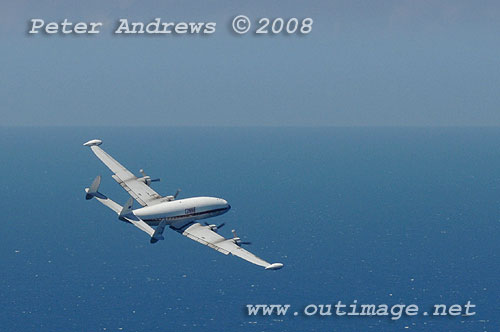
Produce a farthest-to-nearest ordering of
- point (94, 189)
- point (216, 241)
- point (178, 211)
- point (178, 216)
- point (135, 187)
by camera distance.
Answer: point (135, 187) < point (94, 189) < point (178, 216) < point (178, 211) < point (216, 241)

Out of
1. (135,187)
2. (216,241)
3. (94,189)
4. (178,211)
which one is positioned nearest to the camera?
(216,241)

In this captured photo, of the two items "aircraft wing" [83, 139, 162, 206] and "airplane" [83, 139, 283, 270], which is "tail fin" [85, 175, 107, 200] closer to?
"airplane" [83, 139, 283, 270]

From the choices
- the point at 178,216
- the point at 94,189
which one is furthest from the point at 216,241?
the point at 94,189

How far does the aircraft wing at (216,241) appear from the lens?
133750 millimetres

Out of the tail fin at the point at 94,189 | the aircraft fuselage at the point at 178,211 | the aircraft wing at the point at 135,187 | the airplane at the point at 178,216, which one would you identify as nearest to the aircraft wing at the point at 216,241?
the airplane at the point at 178,216

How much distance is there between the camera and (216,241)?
140625 millimetres

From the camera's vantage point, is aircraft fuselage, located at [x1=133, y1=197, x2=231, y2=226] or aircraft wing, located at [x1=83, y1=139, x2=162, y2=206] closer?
aircraft fuselage, located at [x1=133, y1=197, x2=231, y2=226]

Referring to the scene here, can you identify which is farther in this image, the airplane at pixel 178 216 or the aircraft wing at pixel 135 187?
the aircraft wing at pixel 135 187

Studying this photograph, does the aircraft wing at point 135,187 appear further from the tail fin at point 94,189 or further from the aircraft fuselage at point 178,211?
the tail fin at point 94,189

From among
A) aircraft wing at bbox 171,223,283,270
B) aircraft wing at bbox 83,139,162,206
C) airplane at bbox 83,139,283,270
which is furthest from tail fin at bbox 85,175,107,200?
aircraft wing at bbox 171,223,283,270

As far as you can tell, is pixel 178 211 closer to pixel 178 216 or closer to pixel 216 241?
pixel 178 216

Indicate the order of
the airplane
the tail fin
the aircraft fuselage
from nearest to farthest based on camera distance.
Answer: the airplane
the aircraft fuselage
the tail fin

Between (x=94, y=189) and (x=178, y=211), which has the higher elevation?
(x=94, y=189)

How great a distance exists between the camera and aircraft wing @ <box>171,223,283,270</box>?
13375 cm
